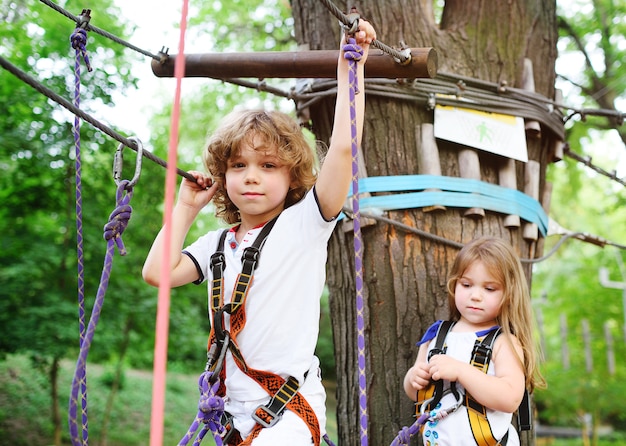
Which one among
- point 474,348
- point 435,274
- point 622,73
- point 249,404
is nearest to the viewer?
point 249,404

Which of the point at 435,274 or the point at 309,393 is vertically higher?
the point at 435,274

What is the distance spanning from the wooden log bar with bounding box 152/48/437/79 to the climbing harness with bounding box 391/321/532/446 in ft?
3.05

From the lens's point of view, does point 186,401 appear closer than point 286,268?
No

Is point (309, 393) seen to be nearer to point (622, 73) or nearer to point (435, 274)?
point (435, 274)

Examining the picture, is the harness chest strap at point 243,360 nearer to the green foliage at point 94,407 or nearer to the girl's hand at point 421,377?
the girl's hand at point 421,377

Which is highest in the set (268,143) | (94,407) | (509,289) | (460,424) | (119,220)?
(268,143)

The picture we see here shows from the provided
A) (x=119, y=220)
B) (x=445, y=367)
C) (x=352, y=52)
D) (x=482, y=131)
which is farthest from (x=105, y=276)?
(x=482, y=131)

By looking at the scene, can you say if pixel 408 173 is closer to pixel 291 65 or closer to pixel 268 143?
pixel 291 65

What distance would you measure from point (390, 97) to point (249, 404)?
1.46 metres

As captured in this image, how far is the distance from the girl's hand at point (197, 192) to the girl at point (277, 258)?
98 millimetres

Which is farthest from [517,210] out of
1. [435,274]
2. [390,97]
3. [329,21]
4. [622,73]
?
[622,73]

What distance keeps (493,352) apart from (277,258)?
0.80 m

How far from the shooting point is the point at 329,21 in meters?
2.88

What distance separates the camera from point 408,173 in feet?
8.63
